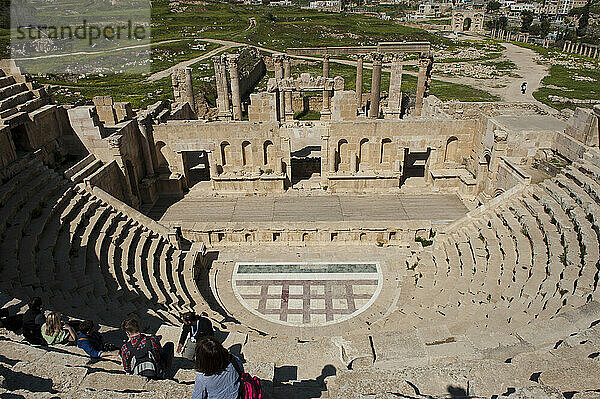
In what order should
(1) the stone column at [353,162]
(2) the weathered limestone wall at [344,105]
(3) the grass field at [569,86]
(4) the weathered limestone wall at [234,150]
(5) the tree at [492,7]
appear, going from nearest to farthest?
(4) the weathered limestone wall at [234,150] → (1) the stone column at [353,162] → (2) the weathered limestone wall at [344,105] → (3) the grass field at [569,86] → (5) the tree at [492,7]

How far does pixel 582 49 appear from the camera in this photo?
6625cm

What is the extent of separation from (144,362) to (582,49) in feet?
→ 273

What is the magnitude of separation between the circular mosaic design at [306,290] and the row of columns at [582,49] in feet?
225

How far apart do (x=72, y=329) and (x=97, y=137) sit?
11.5 meters

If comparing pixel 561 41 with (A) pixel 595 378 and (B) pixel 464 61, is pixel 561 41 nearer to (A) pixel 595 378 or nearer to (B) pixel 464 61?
(B) pixel 464 61

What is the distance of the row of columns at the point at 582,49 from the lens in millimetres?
61513

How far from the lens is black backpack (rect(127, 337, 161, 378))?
595 cm

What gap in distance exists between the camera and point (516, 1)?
171375 millimetres

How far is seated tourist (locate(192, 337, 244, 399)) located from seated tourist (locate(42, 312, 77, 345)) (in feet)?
11.3

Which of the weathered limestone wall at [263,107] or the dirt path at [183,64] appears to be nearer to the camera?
the weathered limestone wall at [263,107]

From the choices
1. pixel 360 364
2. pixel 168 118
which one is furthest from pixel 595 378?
pixel 168 118

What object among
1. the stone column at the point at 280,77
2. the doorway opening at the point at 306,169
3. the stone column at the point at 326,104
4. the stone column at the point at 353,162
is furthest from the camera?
the stone column at the point at 280,77

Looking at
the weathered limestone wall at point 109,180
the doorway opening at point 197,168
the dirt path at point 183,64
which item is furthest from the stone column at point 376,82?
the dirt path at point 183,64

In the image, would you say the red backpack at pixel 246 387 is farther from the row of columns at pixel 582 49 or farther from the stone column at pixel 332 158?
the row of columns at pixel 582 49
